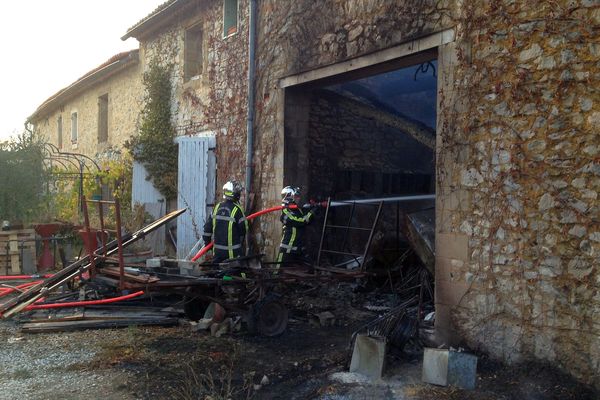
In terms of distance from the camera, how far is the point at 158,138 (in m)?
11.9

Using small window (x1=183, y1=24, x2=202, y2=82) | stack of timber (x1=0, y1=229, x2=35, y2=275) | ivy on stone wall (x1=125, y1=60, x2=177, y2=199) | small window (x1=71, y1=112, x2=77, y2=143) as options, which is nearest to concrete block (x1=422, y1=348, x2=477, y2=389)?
ivy on stone wall (x1=125, y1=60, x2=177, y2=199)

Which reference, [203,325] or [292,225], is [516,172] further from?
[203,325]

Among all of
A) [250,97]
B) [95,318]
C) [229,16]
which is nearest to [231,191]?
[95,318]

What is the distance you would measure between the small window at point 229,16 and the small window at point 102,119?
24.5 feet

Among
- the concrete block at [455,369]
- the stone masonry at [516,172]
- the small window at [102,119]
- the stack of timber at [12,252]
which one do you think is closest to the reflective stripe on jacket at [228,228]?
the stone masonry at [516,172]

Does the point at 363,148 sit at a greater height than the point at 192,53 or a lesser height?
lesser

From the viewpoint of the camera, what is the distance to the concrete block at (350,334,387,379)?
4793 mm

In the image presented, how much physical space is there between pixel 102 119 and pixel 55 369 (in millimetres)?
12516

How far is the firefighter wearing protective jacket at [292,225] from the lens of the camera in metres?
7.54

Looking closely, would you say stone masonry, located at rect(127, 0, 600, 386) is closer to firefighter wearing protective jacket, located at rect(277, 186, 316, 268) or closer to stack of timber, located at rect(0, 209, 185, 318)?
firefighter wearing protective jacket, located at rect(277, 186, 316, 268)

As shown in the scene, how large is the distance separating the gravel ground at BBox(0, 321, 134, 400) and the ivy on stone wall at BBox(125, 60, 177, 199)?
18.1 ft

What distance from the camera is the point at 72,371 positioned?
4.95m

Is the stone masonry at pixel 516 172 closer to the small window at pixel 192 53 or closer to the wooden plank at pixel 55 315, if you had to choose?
the wooden plank at pixel 55 315

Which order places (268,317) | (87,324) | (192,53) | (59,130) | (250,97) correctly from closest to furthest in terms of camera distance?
1. (268,317)
2. (87,324)
3. (250,97)
4. (192,53)
5. (59,130)
